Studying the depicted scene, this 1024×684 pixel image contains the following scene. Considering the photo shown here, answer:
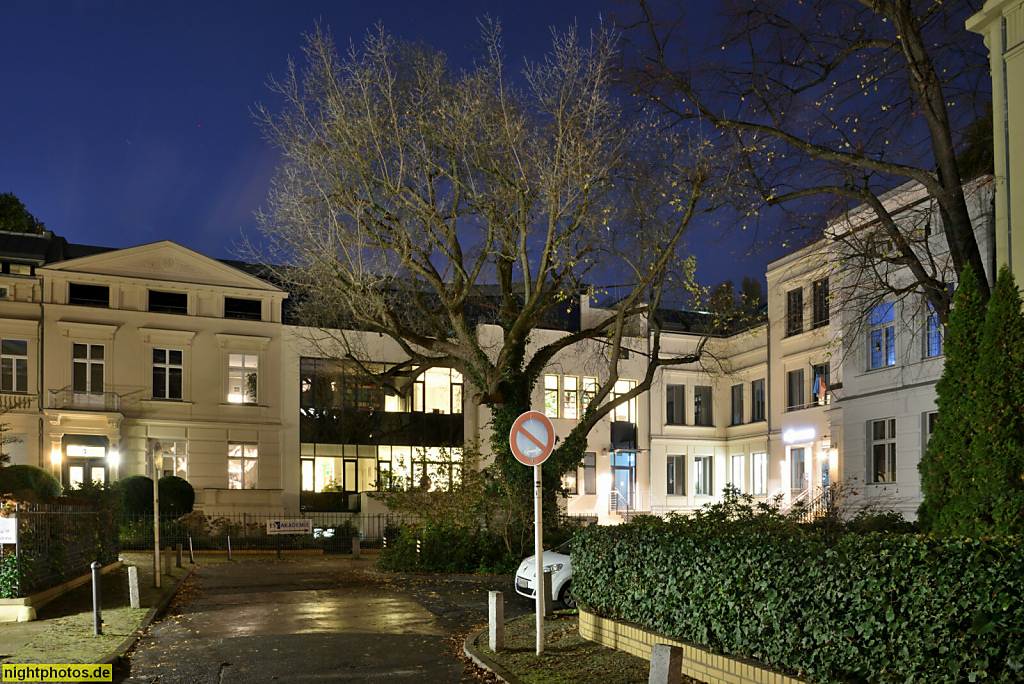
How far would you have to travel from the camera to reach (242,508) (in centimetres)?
3928

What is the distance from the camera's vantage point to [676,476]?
47.0 metres

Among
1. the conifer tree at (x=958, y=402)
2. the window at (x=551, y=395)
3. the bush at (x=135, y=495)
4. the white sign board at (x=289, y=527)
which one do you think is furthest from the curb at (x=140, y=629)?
the window at (x=551, y=395)

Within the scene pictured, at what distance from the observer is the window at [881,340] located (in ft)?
92.0

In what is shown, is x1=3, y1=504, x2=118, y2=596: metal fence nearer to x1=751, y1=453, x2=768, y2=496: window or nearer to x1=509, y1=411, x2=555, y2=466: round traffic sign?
x1=509, y1=411, x2=555, y2=466: round traffic sign

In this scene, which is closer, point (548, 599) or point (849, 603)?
point (849, 603)

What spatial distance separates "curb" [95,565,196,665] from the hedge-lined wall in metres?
6.53

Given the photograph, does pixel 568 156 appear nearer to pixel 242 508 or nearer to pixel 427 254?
pixel 427 254

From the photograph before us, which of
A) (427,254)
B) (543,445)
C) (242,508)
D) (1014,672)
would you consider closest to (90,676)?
(543,445)

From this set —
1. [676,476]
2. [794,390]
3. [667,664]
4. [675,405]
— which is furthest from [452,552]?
[675,405]

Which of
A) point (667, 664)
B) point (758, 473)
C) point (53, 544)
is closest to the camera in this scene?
point (667, 664)

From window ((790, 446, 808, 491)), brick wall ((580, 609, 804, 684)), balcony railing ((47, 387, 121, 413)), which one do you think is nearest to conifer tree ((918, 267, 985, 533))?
brick wall ((580, 609, 804, 684))

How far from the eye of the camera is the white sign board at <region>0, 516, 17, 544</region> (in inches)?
603

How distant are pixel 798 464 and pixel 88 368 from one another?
95.0 feet

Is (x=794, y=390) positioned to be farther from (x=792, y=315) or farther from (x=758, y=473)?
(x=758, y=473)
